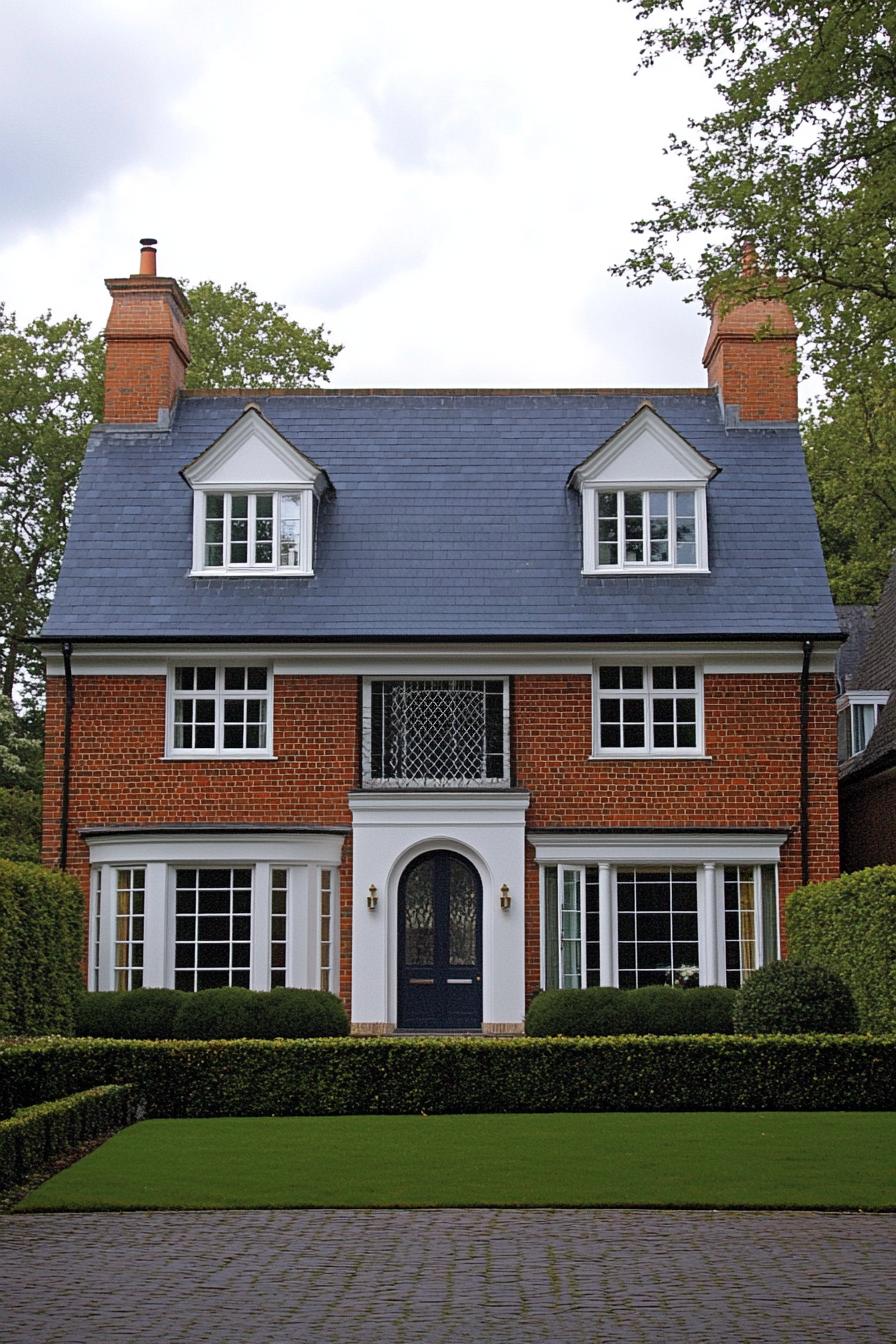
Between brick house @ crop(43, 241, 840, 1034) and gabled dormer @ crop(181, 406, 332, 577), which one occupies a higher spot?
gabled dormer @ crop(181, 406, 332, 577)

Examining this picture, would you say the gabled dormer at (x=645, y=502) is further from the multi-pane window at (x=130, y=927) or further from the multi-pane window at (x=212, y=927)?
the multi-pane window at (x=130, y=927)

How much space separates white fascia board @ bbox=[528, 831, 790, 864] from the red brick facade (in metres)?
0.31

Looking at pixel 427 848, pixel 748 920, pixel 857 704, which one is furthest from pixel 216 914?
pixel 857 704

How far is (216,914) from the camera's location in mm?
27031

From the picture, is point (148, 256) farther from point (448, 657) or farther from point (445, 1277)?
point (445, 1277)

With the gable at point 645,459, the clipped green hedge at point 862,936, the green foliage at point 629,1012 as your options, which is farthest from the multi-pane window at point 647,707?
the green foliage at point 629,1012

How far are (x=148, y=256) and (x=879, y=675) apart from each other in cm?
1551

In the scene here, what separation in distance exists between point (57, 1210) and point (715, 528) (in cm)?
1906

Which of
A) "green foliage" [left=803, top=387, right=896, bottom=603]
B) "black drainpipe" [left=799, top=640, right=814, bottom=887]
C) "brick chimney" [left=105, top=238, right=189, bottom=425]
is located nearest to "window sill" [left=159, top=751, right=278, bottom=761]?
"brick chimney" [left=105, top=238, right=189, bottom=425]

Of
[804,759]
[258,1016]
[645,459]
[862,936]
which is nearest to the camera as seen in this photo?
[862,936]

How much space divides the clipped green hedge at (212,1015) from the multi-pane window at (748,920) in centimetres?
640

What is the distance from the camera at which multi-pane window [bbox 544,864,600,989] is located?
26.9 metres

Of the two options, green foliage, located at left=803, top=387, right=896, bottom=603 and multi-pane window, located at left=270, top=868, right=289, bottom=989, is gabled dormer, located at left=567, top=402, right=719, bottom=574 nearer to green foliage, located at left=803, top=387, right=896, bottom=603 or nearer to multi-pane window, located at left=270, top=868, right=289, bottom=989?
multi-pane window, located at left=270, top=868, right=289, bottom=989

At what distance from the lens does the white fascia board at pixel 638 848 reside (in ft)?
88.8
